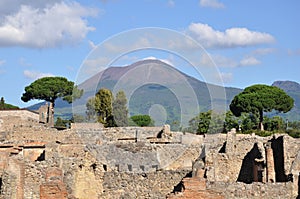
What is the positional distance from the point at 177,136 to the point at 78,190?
1010cm

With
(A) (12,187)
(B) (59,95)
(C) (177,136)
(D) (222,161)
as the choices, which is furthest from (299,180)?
(B) (59,95)

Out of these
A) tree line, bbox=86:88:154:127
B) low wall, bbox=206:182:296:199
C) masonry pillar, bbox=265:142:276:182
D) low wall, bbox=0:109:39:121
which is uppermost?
tree line, bbox=86:88:154:127

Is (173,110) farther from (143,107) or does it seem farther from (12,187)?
(12,187)

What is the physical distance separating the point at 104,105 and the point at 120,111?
812 centimetres

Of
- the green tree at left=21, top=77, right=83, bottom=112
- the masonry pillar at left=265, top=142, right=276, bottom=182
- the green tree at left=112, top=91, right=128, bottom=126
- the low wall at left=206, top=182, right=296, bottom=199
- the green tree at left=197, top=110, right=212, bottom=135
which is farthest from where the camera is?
the green tree at left=21, top=77, right=83, bottom=112

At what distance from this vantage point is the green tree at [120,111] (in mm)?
33375

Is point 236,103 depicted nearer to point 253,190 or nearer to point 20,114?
point 20,114

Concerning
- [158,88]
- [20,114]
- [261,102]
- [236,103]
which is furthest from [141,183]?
[236,103]

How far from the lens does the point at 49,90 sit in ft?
185

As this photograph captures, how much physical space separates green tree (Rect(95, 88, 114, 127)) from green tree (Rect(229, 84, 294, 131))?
16.8 m

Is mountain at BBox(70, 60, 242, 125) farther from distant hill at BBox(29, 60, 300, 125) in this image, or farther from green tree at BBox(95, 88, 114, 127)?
green tree at BBox(95, 88, 114, 127)

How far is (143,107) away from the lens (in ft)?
95.2

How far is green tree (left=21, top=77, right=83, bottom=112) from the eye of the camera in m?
56.1

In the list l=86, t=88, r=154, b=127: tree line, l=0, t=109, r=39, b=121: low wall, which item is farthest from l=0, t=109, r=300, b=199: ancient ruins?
l=86, t=88, r=154, b=127: tree line
